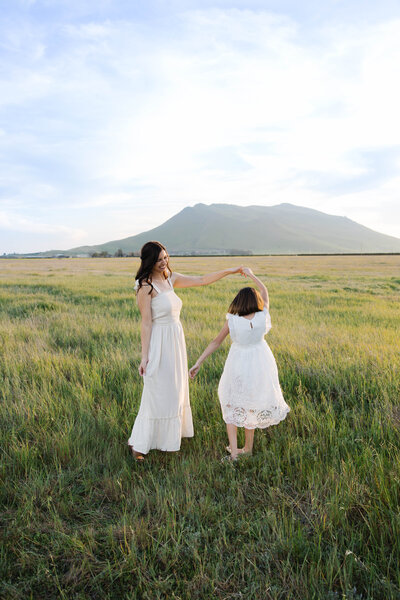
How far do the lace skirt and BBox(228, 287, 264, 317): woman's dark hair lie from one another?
37cm

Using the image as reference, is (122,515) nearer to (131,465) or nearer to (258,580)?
(131,465)

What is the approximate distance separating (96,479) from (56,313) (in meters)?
8.61

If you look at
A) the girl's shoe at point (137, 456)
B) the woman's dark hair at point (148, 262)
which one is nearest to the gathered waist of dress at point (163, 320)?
the woman's dark hair at point (148, 262)

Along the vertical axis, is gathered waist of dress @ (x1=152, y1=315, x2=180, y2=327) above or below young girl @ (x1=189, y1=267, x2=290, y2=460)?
above

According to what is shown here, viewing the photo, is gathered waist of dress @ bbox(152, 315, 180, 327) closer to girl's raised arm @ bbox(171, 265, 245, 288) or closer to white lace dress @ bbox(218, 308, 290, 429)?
girl's raised arm @ bbox(171, 265, 245, 288)

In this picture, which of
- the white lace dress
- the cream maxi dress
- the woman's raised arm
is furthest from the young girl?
the woman's raised arm

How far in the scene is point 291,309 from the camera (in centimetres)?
1177

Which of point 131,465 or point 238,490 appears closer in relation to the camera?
point 238,490

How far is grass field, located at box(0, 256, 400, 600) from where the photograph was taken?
85.3 inches

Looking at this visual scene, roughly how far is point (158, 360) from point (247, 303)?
112cm

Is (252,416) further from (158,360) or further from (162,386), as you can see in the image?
(158,360)

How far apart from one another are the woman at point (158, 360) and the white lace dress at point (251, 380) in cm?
59

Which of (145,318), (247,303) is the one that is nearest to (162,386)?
(145,318)

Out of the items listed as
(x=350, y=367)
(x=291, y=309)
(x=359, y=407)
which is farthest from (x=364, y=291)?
(x=359, y=407)
